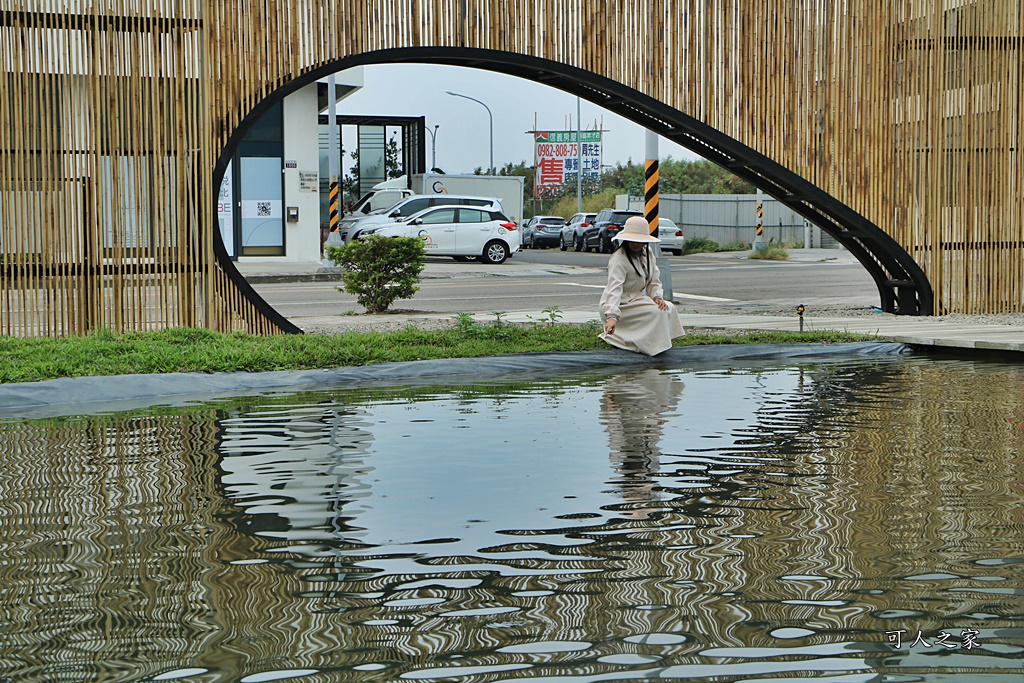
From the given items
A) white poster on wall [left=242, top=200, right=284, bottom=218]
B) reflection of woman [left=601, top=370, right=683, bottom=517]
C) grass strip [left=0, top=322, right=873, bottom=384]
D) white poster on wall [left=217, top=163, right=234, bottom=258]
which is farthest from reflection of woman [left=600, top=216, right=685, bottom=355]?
white poster on wall [left=242, top=200, right=284, bottom=218]

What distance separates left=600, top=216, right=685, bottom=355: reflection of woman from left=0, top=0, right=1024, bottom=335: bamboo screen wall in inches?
110

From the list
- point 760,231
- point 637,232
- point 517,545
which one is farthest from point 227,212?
point 517,545

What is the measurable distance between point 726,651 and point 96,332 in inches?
376

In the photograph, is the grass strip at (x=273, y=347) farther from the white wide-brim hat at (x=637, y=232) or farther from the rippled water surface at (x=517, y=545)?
the rippled water surface at (x=517, y=545)

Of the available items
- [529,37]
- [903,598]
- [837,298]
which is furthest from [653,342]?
[837,298]

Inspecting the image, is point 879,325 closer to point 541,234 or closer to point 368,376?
point 368,376

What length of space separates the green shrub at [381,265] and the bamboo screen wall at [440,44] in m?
3.92

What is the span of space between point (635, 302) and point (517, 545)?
24.2 ft

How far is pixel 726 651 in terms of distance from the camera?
13.4 feet

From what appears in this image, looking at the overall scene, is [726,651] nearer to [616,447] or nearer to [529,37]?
[616,447]

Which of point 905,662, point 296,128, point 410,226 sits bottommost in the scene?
point 905,662

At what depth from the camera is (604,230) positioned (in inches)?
1828

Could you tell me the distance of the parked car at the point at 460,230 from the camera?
35062 mm

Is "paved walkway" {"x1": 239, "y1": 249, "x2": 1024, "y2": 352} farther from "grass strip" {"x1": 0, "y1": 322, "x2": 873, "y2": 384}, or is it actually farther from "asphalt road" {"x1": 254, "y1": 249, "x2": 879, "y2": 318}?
"asphalt road" {"x1": 254, "y1": 249, "x2": 879, "y2": 318}
